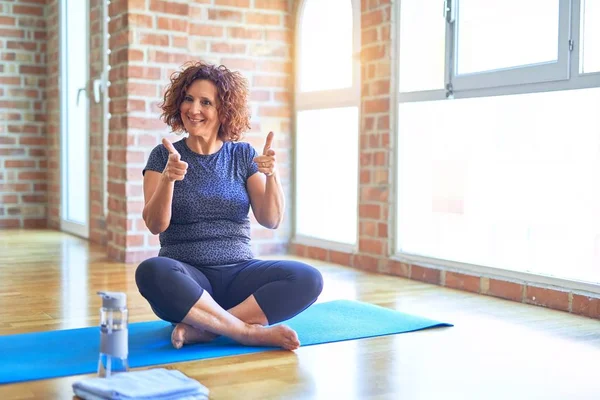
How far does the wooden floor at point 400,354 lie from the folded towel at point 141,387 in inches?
3.9

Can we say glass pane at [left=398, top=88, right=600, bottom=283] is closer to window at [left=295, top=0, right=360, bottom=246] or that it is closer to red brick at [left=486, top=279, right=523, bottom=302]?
red brick at [left=486, top=279, right=523, bottom=302]

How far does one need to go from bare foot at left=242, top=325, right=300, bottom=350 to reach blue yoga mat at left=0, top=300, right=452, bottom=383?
27 mm

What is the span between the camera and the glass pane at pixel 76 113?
22.0ft

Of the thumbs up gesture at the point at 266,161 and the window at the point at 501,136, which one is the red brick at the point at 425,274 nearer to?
the window at the point at 501,136

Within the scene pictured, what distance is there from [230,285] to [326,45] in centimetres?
265

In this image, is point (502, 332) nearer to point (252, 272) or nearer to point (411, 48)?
point (252, 272)

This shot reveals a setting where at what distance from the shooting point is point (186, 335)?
2793 millimetres

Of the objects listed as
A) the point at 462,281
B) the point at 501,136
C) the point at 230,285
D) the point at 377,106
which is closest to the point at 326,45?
the point at 377,106

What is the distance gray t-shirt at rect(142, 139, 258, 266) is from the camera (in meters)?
2.93

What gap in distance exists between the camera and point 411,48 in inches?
177

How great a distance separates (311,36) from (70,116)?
8.32 ft

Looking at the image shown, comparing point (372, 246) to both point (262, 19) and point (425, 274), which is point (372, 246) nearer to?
point (425, 274)

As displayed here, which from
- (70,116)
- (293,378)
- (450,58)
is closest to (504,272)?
(450,58)

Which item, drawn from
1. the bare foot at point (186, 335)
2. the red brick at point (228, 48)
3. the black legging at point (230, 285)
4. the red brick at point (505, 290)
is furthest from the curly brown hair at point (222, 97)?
the red brick at point (228, 48)
